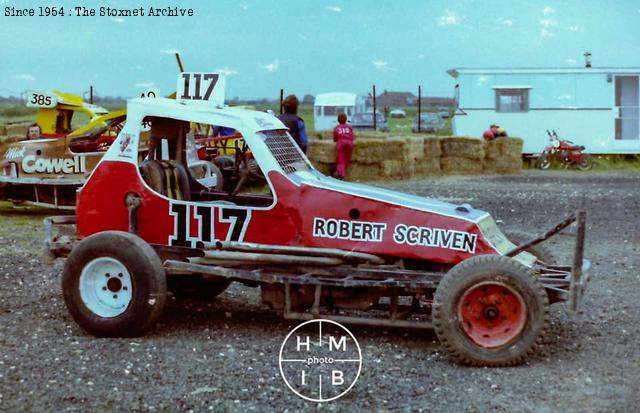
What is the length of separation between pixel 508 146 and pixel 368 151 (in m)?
4.51

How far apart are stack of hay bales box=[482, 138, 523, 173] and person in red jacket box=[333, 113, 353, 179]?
5109mm

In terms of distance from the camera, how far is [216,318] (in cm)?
812

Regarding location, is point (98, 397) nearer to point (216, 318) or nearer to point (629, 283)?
point (216, 318)

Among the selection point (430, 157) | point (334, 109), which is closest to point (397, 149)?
point (430, 157)

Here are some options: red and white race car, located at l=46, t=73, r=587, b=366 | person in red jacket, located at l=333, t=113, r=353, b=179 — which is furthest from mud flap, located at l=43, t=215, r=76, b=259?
person in red jacket, located at l=333, t=113, r=353, b=179

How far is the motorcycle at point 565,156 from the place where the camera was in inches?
1074

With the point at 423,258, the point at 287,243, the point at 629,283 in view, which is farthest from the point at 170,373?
the point at 629,283

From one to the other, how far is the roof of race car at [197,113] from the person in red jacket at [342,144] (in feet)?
46.2

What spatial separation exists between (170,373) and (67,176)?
9.10 m

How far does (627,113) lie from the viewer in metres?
29.0

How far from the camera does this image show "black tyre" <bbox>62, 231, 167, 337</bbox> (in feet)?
23.4

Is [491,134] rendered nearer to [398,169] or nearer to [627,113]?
[627,113]

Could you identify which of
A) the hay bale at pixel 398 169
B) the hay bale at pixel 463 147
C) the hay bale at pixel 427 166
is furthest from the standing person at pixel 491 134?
the hay bale at pixel 398 169

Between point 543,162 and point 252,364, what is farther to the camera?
point 543,162
